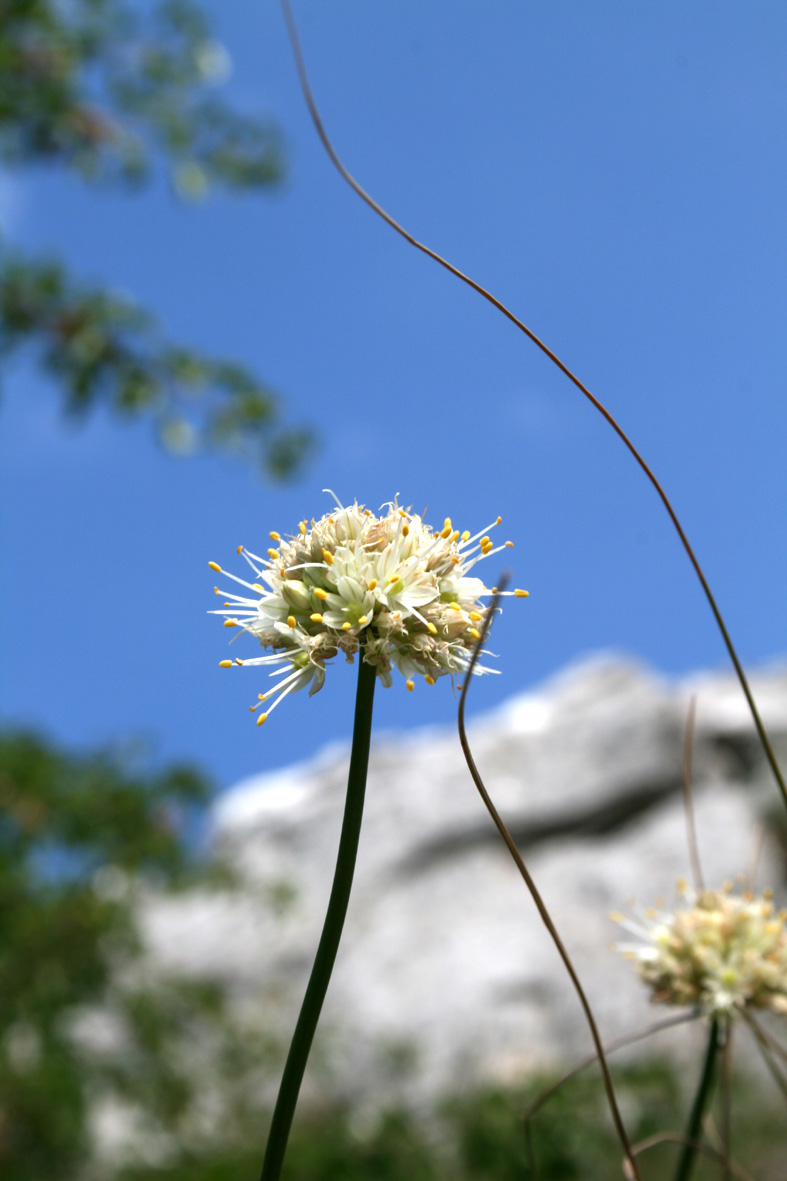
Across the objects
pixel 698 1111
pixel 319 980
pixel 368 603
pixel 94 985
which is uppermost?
pixel 94 985

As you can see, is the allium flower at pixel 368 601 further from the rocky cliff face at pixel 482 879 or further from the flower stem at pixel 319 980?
the rocky cliff face at pixel 482 879

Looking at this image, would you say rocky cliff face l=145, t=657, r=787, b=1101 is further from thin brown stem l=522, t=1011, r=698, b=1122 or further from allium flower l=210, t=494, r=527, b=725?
allium flower l=210, t=494, r=527, b=725

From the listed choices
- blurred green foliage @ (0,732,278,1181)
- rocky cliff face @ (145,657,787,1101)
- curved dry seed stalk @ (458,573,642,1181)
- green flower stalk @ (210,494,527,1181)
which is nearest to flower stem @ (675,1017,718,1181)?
curved dry seed stalk @ (458,573,642,1181)

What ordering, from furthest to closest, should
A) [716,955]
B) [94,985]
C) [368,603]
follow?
[94,985], [716,955], [368,603]

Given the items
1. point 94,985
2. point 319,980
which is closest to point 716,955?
point 319,980

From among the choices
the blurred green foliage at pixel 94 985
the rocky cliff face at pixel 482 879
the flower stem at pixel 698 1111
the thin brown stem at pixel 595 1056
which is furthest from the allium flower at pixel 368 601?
the rocky cliff face at pixel 482 879

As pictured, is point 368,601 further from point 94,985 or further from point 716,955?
point 94,985

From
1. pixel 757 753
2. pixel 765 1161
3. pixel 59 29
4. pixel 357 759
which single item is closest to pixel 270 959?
pixel 765 1161

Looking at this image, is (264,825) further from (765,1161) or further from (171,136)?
(171,136)
